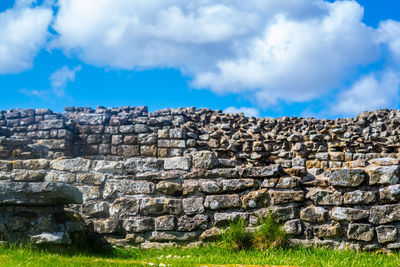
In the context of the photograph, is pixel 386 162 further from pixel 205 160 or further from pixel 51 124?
pixel 51 124

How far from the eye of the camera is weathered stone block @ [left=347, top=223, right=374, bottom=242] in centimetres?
518

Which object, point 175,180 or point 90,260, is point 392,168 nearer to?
point 175,180

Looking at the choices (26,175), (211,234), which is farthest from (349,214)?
(26,175)

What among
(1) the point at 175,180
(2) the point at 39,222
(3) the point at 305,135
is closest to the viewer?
(2) the point at 39,222

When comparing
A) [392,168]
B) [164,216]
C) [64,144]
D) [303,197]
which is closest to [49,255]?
[164,216]

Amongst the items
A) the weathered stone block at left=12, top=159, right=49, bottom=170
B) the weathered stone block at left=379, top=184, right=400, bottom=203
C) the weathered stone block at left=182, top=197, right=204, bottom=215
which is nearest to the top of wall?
the weathered stone block at left=182, top=197, right=204, bottom=215

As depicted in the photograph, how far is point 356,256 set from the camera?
490cm

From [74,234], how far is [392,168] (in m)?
4.33

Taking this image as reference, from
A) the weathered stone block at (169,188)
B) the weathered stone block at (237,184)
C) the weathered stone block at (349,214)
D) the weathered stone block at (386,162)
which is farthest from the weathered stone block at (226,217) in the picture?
the weathered stone block at (386,162)

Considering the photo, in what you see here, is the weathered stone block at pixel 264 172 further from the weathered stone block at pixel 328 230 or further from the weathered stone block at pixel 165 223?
the weathered stone block at pixel 165 223

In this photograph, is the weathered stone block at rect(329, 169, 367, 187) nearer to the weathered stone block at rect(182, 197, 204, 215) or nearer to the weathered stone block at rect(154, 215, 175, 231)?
the weathered stone block at rect(182, 197, 204, 215)

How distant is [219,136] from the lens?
52.5 ft

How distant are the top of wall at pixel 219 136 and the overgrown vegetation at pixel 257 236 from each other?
724 centimetres

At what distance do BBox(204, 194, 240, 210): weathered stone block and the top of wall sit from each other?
22.7 ft
